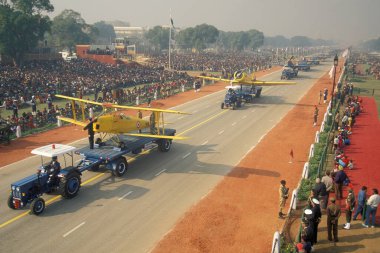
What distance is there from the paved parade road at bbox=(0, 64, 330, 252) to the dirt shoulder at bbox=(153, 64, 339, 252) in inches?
28.1

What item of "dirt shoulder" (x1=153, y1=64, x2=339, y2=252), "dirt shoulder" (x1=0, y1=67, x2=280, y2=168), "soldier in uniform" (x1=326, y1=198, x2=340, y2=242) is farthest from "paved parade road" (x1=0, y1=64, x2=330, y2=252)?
"soldier in uniform" (x1=326, y1=198, x2=340, y2=242)

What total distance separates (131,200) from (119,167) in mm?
3099

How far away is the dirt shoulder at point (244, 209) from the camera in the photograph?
1309 cm

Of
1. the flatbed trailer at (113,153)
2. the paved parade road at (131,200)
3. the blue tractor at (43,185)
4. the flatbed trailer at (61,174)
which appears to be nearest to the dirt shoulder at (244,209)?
the paved parade road at (131,200)

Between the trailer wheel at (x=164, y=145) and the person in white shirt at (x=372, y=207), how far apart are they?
13577 mm

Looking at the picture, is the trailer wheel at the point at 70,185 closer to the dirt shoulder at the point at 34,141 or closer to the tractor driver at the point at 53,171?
the tractor driver at the point at 53,171

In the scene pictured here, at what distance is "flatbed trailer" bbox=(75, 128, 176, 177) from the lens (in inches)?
722

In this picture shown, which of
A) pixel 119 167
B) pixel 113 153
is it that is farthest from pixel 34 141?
pixel 119 167

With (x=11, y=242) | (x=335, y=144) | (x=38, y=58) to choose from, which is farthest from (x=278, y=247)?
(x=38, y=58)

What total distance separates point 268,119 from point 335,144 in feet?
37.5

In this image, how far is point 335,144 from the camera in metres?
23.4

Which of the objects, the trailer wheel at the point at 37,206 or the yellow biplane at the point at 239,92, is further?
the yellow biplane at the point at 239,92

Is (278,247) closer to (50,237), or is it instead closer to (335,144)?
(50,237)

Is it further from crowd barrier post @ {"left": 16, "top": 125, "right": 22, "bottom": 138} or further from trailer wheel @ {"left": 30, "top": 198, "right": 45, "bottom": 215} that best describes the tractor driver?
crowd barrier post @ {"left": 16, "top": 125, "right": 22, "bottom": 138}
